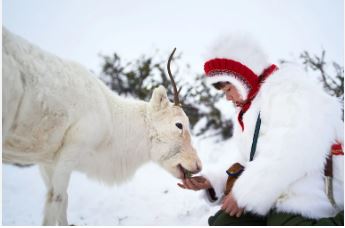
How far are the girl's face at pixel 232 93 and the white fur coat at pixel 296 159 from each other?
378 mm

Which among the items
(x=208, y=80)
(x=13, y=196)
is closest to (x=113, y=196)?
(x=13, y=196)

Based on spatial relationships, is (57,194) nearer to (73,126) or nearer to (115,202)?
(73,126)

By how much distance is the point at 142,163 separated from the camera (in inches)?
161

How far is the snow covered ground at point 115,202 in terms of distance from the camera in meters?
4.74

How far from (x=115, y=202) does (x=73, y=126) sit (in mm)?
2480

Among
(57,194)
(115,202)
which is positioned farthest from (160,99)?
(115,202)

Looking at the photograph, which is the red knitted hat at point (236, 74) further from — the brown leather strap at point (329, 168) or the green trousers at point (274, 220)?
the green trousers at point (274, 220)

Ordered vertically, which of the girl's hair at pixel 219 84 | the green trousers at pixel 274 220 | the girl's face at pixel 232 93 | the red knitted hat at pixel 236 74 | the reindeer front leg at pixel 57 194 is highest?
the red knitted hat at pixel 236 74

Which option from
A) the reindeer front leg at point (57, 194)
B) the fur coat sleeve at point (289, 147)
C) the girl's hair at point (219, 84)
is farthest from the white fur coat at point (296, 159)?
the reindeer front leg at point (57, 194)

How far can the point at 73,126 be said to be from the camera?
10.7 feet

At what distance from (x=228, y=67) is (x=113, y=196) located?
3.77 m

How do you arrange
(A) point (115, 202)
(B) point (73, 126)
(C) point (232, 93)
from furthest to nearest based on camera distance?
(A) point (115, 202) < (B) point (73, 126) < (C) point (232, 93)

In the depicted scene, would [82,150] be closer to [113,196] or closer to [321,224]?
[321,224]

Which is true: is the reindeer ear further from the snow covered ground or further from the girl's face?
the girl's face
